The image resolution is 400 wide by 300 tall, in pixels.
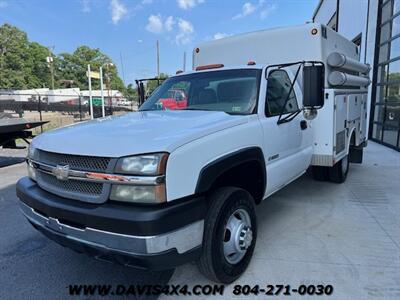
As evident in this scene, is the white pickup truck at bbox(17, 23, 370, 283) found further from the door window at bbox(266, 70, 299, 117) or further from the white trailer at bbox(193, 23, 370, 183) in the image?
the white trailer at bbox(193, 23, 370, 183)

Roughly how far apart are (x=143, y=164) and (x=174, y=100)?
2.04 meters

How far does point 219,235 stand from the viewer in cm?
261

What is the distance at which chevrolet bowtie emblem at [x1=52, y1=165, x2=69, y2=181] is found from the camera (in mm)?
2461

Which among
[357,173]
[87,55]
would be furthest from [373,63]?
[87,55]

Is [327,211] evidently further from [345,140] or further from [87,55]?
[87,55]

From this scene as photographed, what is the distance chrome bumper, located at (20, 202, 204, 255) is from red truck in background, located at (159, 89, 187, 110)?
6.17 ft

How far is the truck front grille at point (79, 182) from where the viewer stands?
2.29 m

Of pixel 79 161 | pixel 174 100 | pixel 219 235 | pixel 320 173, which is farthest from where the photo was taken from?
pixel 320 173

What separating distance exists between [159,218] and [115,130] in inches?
37.6

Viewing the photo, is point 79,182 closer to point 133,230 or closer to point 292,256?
point 133,230

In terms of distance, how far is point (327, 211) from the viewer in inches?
183

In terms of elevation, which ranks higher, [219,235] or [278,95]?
[278,95]

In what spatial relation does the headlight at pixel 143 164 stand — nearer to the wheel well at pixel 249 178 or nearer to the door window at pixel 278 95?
the wheel well at pixel 249 178

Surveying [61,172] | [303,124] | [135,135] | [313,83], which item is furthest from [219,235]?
[303,124]
